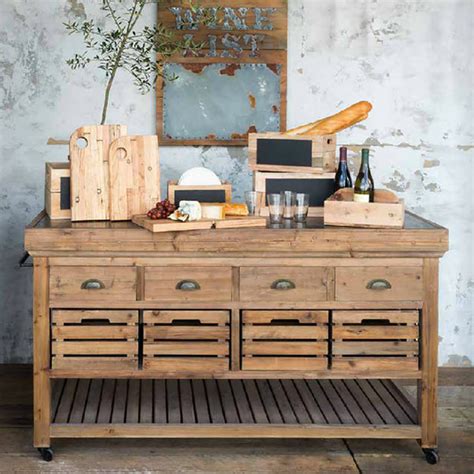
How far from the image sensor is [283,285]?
4.12 metres

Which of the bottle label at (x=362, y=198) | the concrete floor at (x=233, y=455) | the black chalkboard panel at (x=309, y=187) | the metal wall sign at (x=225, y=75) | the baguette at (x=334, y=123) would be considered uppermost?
the metal wall sign at (x=225, y=75)

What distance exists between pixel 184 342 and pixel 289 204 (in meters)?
0.78

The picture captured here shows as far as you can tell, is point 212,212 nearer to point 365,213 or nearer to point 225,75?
point 365,213

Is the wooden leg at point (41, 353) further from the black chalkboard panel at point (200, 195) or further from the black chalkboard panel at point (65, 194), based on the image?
the black chalkboard panel at point (200, 195)

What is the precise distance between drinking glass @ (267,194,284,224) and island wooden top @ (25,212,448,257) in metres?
0.19

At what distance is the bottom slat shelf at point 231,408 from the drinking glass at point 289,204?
904 millimetres

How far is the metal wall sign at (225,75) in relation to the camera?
5.25 meters

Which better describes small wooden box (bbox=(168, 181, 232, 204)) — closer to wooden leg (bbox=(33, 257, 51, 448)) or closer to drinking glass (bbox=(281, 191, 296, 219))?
drinking glass (bbox=(281, 191, 296, 219))

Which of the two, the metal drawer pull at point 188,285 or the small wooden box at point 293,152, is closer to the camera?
the metal drawer pull at point 188,285

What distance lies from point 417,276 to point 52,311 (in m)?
1.58

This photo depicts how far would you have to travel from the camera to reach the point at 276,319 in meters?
4.25

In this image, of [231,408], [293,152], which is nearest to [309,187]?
[293,152]

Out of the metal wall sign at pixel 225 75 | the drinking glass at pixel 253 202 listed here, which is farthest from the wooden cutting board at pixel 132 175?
the metal wall sign at pixel 225 75

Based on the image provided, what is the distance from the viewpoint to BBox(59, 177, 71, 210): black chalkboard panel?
4.33 meters
